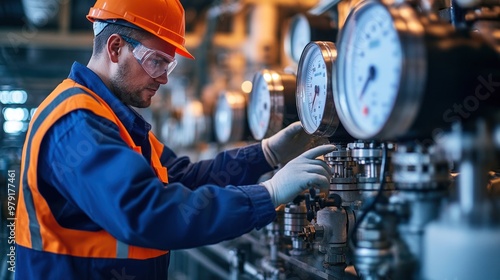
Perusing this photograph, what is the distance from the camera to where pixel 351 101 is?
1.08m

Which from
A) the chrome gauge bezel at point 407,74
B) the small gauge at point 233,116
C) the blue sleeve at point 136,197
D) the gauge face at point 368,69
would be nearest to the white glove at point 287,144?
the blue sleeve at point 136,197

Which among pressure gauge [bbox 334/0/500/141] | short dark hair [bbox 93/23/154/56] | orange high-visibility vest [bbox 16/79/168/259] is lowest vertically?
orange high-visibility vest [bbox 16/79/168/259]

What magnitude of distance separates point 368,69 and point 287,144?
74 cm

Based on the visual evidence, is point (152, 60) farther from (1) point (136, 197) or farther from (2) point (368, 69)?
(2) point (368, 69)

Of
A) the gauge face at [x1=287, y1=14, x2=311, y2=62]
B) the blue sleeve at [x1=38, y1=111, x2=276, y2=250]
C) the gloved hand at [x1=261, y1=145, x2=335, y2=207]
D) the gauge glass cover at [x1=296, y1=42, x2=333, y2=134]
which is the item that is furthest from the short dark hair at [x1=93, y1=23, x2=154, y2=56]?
the gauge face at [x1=287, y1=14, x2=311, y2=62]

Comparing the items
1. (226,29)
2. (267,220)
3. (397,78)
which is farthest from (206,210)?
(226,29)

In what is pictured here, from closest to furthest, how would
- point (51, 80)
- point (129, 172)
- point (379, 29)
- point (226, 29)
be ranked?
1. point (379, 29)
2. point (129, 172)
3. point (226, 29)
4. point (51, 80)

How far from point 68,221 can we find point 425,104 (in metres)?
0.88

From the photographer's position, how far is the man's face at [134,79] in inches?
57.7

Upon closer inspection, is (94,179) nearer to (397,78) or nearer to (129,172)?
(129,172)

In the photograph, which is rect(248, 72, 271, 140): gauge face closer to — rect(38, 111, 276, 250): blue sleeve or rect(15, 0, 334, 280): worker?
rect(15, 0, 334, 280): worker

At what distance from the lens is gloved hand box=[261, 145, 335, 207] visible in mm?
1243

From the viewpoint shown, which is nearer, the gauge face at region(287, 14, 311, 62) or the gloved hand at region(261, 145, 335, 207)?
the gloved hand at region(261, 145, 335, 207)

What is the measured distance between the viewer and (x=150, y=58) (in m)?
1.47
